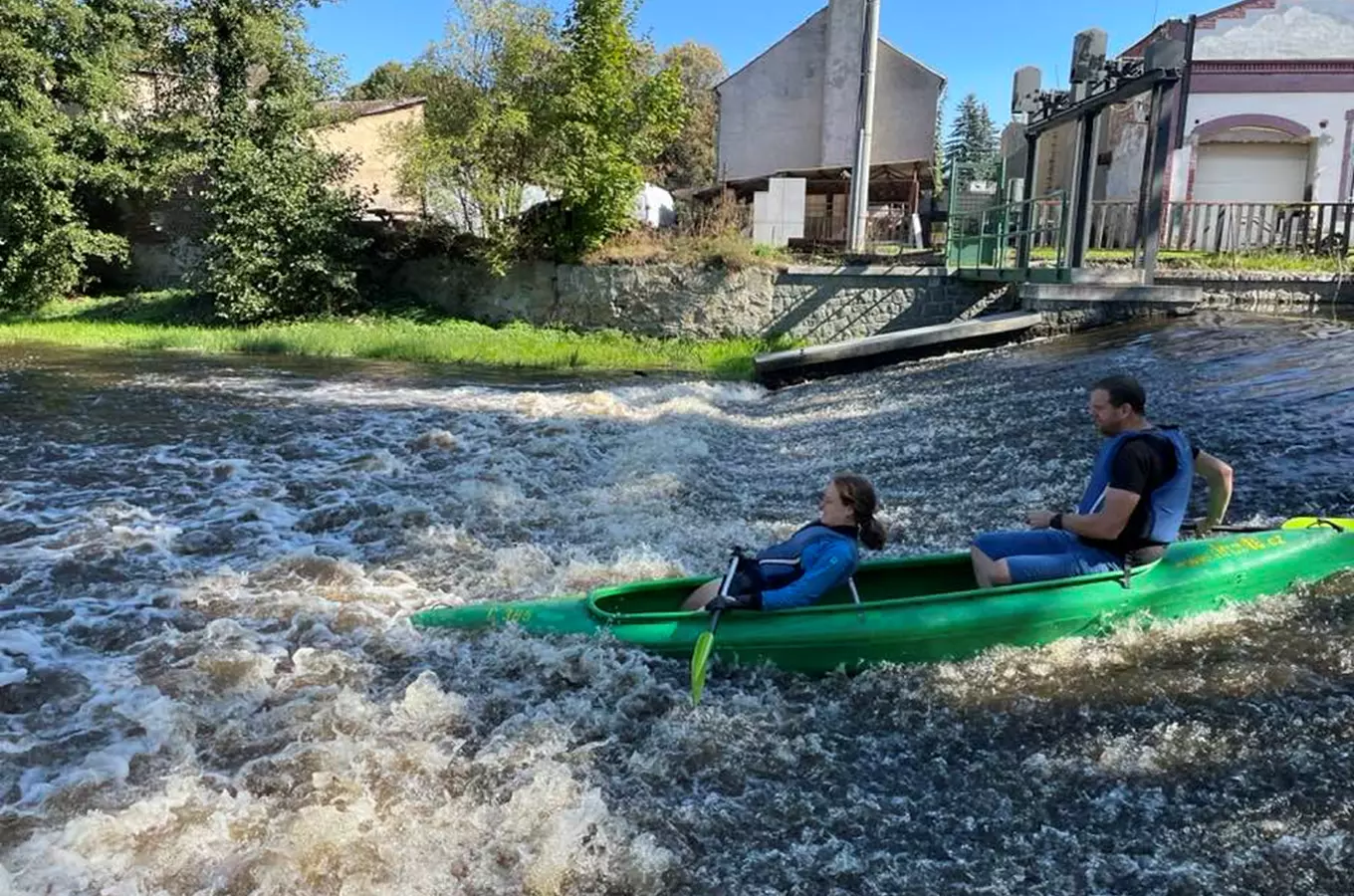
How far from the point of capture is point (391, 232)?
902 inches

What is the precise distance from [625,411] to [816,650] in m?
7.97

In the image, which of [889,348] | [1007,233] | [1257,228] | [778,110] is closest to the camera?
[889,348]

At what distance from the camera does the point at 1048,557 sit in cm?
523

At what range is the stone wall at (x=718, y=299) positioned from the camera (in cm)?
1820

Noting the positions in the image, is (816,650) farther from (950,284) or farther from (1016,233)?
(950,284)

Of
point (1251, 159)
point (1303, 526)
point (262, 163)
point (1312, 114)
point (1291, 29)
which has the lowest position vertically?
point (1303, 526)

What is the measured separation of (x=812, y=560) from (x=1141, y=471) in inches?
67.3

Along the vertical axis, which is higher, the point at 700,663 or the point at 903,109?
the point at 903,109

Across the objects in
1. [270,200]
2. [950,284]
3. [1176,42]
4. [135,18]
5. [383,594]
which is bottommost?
[383,594]

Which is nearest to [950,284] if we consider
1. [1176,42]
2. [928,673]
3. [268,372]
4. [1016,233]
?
[1016,233]

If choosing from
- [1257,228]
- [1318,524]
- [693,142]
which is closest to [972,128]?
[693,142]

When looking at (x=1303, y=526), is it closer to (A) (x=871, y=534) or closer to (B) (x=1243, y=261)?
(A) (x=871, y=534)

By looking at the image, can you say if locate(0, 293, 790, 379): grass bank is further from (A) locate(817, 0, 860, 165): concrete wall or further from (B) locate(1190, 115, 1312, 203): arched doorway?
(A) locate(817, 0, 860, 165): concrete wall

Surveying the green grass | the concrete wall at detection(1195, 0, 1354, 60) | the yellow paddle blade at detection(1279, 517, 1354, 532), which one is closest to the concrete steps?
the green grass
